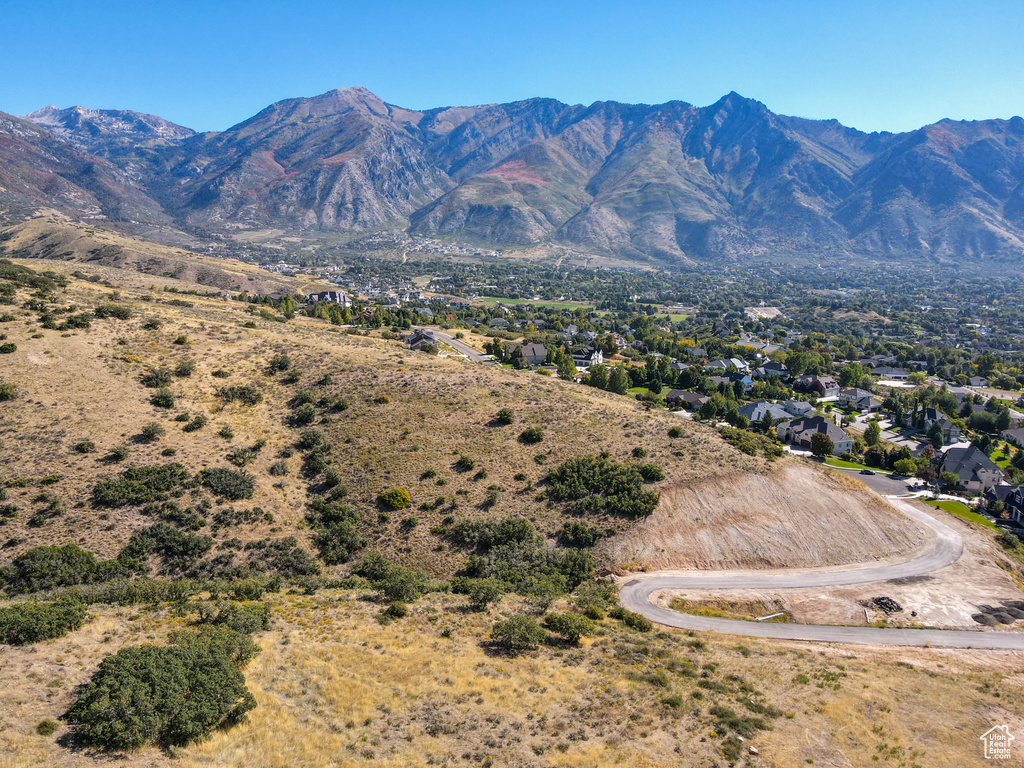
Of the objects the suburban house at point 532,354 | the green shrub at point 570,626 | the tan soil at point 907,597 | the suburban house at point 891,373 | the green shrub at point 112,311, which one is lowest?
Answer: the tan soil at point 907,597

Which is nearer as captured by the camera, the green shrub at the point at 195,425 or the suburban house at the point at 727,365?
the green shrub at the point at 195,425

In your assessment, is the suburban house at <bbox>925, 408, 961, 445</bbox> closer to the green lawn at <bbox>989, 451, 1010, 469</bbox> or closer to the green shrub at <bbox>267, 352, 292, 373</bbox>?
the green lawn at <bbox>989, 451, 1010, 469</bbox>

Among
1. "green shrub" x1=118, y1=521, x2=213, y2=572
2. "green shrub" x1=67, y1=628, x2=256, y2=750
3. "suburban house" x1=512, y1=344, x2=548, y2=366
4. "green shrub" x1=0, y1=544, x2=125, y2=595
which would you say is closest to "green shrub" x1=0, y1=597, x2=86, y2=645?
"green shrub" x1=67, y1=628, x2=256, y2=750

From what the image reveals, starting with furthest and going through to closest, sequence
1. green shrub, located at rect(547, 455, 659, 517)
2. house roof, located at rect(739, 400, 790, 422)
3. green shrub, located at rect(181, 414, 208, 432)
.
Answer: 1. house roof, located at rect(739, 400, 790, 422)
2. green shrub, located at rect(181, 414, 208, 432)
3. green shrub, located at rect(547, 455, 659, 517)

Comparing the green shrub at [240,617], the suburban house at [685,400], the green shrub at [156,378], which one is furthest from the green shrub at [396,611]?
the suburban house at [685,400]

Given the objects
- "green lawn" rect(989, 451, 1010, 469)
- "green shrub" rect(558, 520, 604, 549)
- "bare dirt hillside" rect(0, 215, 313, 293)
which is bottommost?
"green lawn" rect(989, 451, 1010, 469)

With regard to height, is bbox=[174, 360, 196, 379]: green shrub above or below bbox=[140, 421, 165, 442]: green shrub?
above

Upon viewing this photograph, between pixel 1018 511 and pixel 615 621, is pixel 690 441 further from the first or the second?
pixel 1018 511

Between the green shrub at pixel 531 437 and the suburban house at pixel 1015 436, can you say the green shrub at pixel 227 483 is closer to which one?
the green shrub at pixel 531 437
